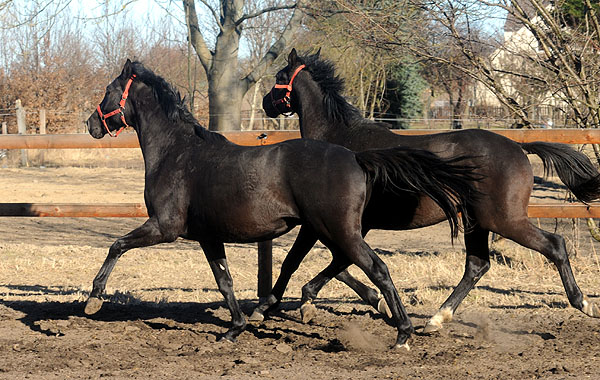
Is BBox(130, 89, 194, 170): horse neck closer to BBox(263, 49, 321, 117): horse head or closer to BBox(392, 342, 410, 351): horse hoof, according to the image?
BBox(263, 49, 321, 117): horse head

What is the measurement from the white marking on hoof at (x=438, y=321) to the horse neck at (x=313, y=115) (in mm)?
1564

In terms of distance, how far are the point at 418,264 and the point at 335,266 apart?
8.82 feet

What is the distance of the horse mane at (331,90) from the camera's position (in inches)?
212

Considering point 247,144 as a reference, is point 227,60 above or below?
above

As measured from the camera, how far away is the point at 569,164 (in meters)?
5.16

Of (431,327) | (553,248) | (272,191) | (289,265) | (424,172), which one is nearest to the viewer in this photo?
(272,191)

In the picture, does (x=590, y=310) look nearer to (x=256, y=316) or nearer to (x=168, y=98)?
(x=256, y=316)

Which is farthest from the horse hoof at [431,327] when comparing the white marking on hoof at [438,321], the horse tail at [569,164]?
the horse tail at [569,164]

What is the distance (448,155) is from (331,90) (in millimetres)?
1272

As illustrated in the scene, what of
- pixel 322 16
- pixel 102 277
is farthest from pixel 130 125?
pixel 322 16

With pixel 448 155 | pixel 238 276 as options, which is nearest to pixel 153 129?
pixel 448 155

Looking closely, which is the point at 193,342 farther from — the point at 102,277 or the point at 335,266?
the point at 335,266

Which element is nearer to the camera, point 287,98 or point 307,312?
point 307,312

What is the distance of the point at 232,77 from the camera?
48.6 feet
